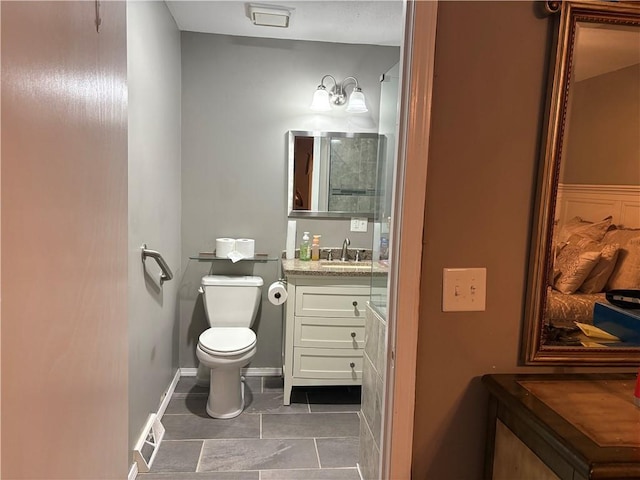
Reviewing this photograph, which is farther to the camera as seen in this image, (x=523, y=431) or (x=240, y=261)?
(x=240, y=261)

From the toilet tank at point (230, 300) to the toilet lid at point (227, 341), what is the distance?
10cm

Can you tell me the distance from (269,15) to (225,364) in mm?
2129

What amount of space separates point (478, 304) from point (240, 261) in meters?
2.45

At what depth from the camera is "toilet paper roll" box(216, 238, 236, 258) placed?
3.35m

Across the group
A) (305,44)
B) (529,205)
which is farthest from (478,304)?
(305,44)

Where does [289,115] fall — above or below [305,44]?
below

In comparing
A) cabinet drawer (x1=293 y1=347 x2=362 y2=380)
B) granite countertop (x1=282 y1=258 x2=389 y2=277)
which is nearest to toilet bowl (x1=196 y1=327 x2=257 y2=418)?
cabinet drawer (x1=293 y1=347 x2=362 y2=380)

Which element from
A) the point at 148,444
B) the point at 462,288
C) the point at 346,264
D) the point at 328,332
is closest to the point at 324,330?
the point at 328,332

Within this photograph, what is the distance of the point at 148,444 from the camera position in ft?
8.13

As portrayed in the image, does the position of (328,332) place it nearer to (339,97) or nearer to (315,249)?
(315,249)

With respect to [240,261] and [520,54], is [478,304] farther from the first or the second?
[240,261]

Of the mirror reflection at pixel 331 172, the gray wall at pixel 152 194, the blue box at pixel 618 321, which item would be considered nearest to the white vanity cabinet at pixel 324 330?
the mirror reflection at pixel 331 172

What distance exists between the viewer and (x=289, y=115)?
347cm

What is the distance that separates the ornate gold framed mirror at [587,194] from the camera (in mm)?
1225
